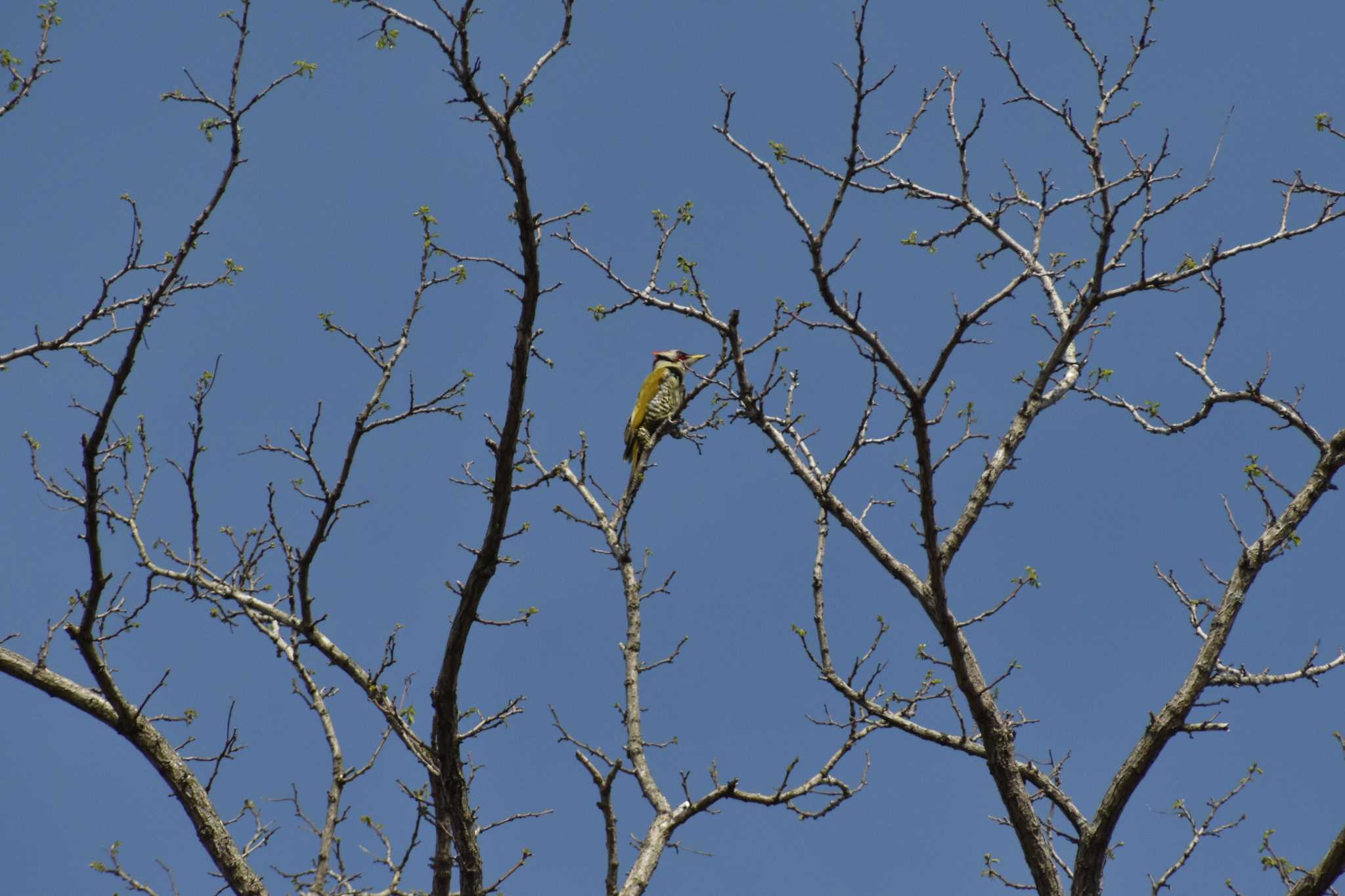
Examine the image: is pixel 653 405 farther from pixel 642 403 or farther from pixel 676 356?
pixel 676 356

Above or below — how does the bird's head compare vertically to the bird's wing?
above

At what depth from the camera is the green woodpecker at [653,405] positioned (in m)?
10.9

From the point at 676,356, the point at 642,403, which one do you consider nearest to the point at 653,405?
the point at 642,403

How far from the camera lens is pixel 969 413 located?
589 cm

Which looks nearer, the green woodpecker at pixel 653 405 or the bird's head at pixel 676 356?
the green woodpecker at pixel 653 405

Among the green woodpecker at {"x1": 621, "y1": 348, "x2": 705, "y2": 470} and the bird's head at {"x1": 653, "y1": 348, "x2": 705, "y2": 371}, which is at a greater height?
the bird's head at {"x1": 653, "y1": 348, "x2": 705, "y2": 371}

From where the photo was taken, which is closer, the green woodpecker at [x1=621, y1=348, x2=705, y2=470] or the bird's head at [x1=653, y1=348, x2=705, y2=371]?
the green woodpecker at [x1=621, y1=348, x2=705, y2=470]

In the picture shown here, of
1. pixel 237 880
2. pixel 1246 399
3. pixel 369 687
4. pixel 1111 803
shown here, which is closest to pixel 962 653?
pixel 1111 803

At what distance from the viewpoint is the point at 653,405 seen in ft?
37.7

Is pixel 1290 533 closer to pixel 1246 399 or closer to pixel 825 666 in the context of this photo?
pixel 1246 399

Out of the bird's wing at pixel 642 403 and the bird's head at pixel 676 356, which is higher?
the bird's head at pixel 676 356

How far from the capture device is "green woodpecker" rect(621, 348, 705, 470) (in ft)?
35.7

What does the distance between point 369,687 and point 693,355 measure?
935 centimetres

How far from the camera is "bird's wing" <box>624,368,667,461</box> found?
443 inches
